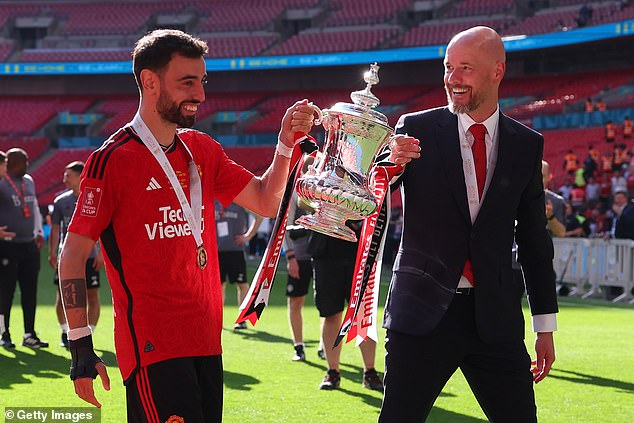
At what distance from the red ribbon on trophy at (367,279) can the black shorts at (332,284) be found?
3981 millimetres

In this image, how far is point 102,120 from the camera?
4781 cm

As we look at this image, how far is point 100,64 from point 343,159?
44.3 m

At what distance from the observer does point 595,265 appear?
17.0 m

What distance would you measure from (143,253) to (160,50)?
69 cm

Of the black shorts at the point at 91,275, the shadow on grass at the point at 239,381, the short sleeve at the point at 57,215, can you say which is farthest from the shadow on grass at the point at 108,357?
the short sleeve at the point at 57,215

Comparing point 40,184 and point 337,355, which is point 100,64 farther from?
point 337,355

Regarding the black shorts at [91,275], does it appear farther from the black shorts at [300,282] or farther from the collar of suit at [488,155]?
the collar of suit at [488,155]

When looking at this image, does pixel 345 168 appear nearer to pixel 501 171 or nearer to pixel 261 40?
pixel 501 171

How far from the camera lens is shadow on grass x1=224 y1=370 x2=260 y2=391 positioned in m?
8.02

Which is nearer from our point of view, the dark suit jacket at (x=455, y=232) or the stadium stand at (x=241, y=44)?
the dark suit jacket at (x=455, y=232)

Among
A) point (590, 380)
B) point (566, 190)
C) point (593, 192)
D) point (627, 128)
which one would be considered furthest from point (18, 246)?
point (627, 128)

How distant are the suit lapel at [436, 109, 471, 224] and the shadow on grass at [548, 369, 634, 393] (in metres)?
4.78

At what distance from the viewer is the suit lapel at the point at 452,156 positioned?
148 inches

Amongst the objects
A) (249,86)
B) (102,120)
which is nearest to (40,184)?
(102,120)
